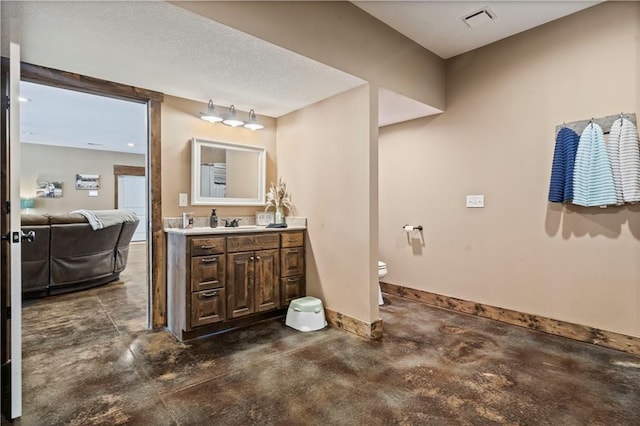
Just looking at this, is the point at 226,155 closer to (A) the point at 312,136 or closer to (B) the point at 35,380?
(A) the point at 312,136

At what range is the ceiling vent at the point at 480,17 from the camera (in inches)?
103

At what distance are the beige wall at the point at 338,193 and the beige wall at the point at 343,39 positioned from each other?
32cm

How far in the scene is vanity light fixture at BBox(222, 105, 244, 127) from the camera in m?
3.30

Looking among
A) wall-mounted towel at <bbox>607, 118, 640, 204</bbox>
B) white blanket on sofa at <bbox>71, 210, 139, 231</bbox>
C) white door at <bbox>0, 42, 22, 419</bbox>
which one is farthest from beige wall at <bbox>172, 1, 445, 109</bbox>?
white blanket on sofa at <bbox>71, 210, 139, 231</bbox>

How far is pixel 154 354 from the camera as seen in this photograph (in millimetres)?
2414

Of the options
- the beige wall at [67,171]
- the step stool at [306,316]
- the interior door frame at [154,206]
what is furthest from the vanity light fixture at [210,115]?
the beige wall at [67,171]

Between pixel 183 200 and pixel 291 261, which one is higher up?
pixel 183 200

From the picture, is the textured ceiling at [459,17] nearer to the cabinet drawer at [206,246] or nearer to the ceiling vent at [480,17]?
the ceiling vent at [480,17]

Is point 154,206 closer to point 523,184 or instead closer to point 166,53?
point 166,53

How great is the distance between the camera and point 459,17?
2707 millimetres

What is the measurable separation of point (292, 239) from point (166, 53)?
6.09ft

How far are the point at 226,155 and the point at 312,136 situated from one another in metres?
0.92

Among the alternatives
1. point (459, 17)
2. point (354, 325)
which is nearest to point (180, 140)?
point (354, 325)

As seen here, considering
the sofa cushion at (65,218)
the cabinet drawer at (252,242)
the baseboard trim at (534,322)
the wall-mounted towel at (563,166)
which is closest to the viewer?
the baseboard trim at (534,322)
